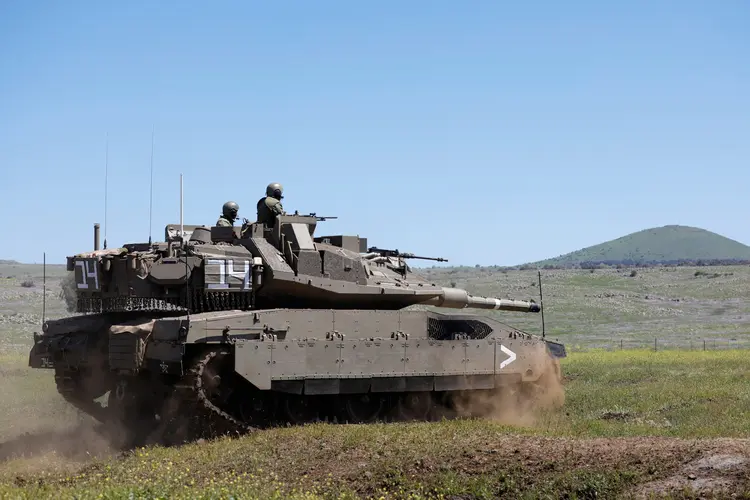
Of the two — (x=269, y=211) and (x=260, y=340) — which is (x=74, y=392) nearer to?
(x=260, y=340)

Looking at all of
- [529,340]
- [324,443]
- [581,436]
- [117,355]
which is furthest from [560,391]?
[117,355]

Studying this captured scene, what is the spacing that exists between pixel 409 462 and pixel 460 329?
792 cm

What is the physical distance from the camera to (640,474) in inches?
502

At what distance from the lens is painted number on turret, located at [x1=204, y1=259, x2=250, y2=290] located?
60.0ft

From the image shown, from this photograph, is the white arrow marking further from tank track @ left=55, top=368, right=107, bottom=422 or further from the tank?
tank track @ left=55, top=368, right=107, bottom=422

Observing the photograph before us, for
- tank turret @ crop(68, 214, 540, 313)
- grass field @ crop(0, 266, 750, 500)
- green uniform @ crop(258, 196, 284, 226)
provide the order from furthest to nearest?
1. green uniform @ crop(258, 196, 284, 226)
2. tank turret @ crop(68, 214, 540, 313)
3. grass field @ crop(0, 266, 750, 500)

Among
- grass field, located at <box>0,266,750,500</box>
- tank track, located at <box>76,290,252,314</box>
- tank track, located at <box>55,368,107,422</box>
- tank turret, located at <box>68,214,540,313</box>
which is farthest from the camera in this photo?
tank track, located at <box>55,368,107,422</box>

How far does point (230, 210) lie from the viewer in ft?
71.1

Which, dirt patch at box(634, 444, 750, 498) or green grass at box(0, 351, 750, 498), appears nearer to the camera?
dirt patch at box(634, 444, 750, 498)

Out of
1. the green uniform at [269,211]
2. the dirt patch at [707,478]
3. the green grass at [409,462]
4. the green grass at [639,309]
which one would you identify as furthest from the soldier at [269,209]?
the green grass at [639,309]

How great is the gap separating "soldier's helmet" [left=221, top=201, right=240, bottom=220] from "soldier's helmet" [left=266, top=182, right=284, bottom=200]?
1008 millimetres

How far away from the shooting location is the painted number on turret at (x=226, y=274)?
18297 millimetres

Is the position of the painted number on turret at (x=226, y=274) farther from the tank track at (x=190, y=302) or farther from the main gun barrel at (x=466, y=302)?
the main gun barrel at (x=466, y=302)

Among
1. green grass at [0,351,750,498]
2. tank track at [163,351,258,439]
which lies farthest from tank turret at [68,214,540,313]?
green grass at [0,351,750,498]
